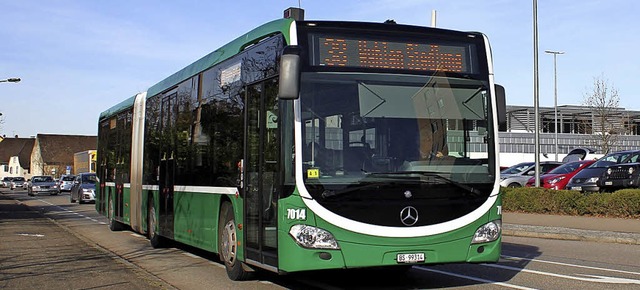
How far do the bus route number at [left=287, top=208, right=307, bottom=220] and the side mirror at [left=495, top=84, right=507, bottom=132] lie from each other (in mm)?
2627

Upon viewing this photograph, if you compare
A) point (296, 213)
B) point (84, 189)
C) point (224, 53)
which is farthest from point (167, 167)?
point (84, 189)

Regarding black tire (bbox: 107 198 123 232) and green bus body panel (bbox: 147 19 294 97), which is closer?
green bus body panel (bbox: 147 19 294 97)

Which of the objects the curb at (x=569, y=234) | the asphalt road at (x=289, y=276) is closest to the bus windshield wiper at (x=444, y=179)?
the asphalt road at (x=289, y=276)

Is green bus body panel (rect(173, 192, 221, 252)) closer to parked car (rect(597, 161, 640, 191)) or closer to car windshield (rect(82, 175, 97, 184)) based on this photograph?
parked car (rect(597, 161, 640, 191))

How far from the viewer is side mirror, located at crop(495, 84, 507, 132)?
921 cm

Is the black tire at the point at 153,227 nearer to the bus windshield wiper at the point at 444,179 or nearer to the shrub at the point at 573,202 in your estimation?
the bus windshield wiper at the point at 444,179

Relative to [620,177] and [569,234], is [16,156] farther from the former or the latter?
[569,234]

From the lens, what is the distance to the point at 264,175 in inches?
361

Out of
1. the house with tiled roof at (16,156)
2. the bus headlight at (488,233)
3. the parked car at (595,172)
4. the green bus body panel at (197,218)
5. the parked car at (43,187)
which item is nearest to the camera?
the bus headlight at (488,233)

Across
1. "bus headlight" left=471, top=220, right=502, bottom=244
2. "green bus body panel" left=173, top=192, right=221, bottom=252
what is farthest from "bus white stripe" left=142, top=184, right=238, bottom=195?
"bus headlight" left=471, top=220, right=502, bottom=244

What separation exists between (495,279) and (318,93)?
380 centimetres

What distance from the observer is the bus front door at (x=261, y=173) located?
8.86m

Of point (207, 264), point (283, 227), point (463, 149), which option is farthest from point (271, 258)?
point (207, 264)

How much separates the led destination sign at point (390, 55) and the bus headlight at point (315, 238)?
180 centimetres
